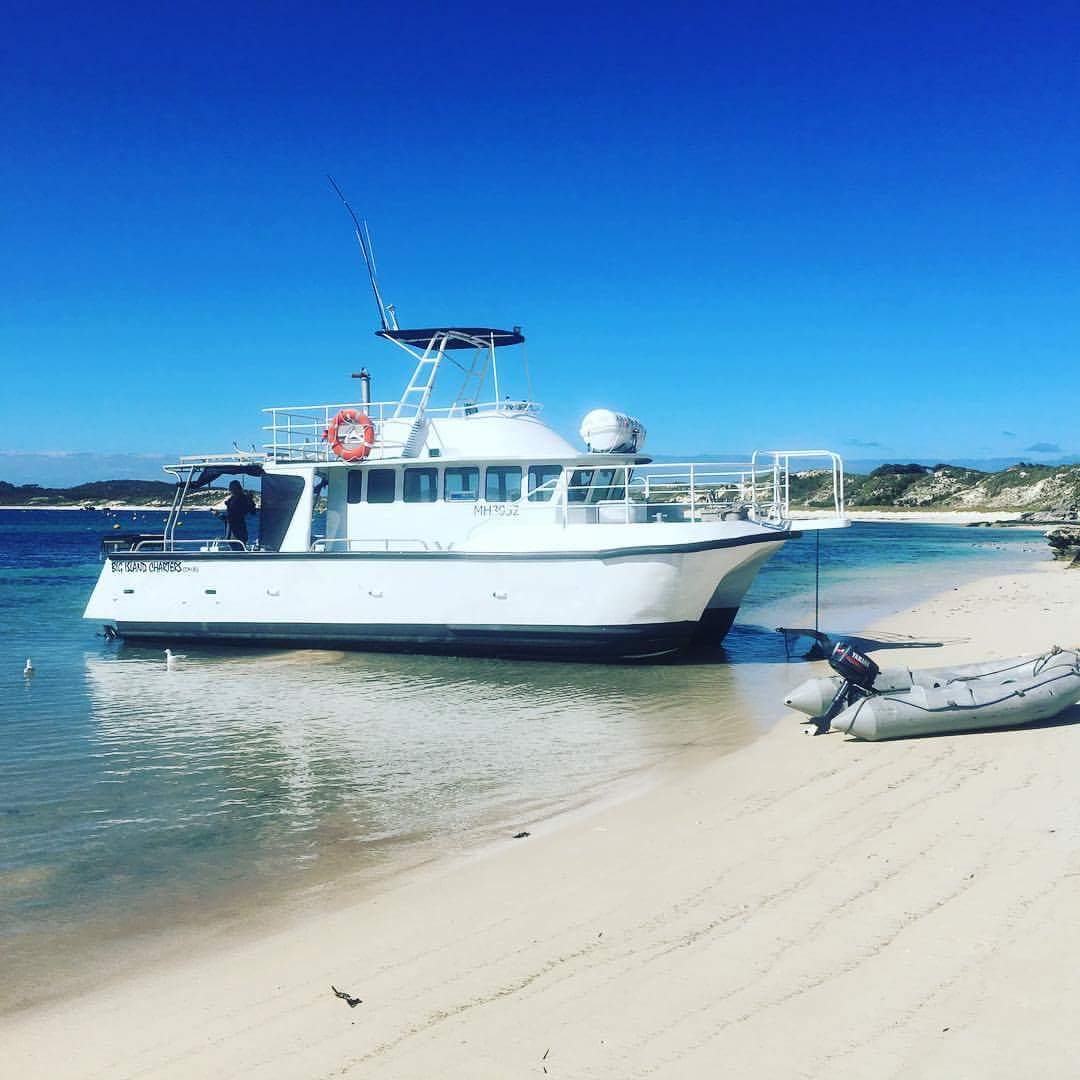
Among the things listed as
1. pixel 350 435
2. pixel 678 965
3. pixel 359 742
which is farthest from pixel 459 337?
pixel 678 965

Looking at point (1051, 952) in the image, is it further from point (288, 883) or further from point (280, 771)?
point (280, 771)

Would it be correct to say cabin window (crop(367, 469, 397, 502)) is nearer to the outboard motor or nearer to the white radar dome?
the white radar dome

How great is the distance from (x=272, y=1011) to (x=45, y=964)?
1877 millimetres

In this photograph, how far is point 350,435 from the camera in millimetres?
18094

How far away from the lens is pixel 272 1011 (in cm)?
500

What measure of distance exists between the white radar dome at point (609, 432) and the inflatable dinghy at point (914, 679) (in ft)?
22.5

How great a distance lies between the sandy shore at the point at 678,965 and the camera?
434 cm

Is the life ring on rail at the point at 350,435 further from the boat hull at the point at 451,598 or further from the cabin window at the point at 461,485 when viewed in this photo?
the boat hull at the point at 451,598

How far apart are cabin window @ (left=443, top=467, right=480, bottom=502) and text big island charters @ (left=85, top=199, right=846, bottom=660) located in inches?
1.2

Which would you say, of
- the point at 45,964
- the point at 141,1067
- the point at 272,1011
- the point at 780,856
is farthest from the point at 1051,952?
the point at 45,964

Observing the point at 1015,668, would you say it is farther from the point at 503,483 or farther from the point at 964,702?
the point at 503,483

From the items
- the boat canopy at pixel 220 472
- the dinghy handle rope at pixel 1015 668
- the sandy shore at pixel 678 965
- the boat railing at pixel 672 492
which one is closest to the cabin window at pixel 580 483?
the boat railing at pixel 672 492

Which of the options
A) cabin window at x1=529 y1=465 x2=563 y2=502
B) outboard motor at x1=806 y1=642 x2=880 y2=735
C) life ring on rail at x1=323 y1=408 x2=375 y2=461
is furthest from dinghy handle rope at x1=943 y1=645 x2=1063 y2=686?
life ring on rail at x1=323 y1=408 x2=375 y2=461

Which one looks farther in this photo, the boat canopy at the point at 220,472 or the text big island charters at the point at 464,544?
the boat canopy at the point at 220,472
